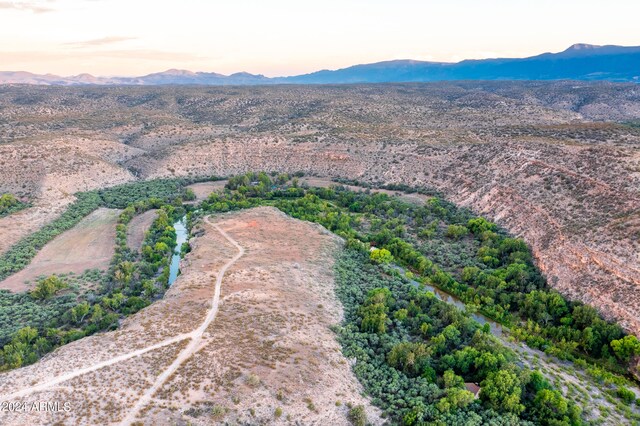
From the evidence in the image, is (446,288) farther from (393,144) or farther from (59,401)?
(393,144)

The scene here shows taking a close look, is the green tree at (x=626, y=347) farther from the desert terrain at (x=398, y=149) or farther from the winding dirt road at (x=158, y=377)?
the winding dirt road at (x=158, y=377)

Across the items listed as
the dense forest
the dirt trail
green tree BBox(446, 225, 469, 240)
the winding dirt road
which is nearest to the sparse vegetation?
the dense forest

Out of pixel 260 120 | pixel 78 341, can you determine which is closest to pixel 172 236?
pixel 78 341

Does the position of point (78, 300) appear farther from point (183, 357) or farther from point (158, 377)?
point (158, 377)

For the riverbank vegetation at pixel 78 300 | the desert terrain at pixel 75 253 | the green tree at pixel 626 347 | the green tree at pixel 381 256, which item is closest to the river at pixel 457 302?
the green tree at pixel 381 256

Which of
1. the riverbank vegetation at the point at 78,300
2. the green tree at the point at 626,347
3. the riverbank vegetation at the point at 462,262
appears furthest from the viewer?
the riverbank vegetation at the point at 462,262

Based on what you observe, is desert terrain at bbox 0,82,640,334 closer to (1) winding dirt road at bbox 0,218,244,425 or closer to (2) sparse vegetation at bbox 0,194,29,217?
(2) sparse vegetation at bbox 0,194,29,217

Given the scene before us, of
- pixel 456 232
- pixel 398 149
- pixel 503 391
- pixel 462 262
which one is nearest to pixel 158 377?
pixel 503 391
